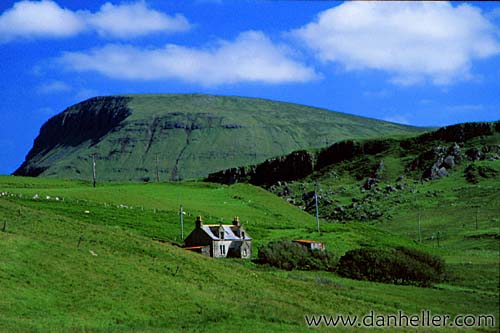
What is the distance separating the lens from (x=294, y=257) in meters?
66.6

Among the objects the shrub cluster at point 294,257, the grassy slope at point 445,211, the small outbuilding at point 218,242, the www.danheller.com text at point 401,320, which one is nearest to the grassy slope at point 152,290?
the www.danheller.com text at point 401,320

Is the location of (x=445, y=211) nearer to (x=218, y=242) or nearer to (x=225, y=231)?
(x=225, y=231)

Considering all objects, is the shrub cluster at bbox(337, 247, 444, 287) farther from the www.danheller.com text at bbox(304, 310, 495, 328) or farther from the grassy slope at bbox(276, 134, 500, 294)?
A: the grassy slope at bbox(276, 134, 500, 294)

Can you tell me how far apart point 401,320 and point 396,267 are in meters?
10.7

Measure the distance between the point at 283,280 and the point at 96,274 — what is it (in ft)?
46.8

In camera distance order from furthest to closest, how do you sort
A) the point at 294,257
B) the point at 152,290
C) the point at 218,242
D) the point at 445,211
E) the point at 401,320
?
the point at 445,211 → the point at 218,242 → the point at 294,257 → the point at 152,290 → the point at 401,320

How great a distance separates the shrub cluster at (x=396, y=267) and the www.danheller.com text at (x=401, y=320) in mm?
3424

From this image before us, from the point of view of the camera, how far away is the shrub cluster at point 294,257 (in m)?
65.4

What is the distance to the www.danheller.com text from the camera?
27016 mm

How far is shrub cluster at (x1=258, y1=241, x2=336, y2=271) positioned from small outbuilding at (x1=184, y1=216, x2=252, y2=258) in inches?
238

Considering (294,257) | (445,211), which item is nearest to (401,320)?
(294,257)

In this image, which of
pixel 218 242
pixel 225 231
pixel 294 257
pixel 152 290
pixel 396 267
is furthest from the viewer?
pixel 225 231

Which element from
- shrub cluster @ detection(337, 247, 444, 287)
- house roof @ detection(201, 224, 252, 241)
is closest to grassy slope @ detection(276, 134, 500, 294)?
house roof @ detection(201, 224, 252, 241)

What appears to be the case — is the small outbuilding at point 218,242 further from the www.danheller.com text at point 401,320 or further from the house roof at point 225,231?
the www.danheller.com text at point 401,320
